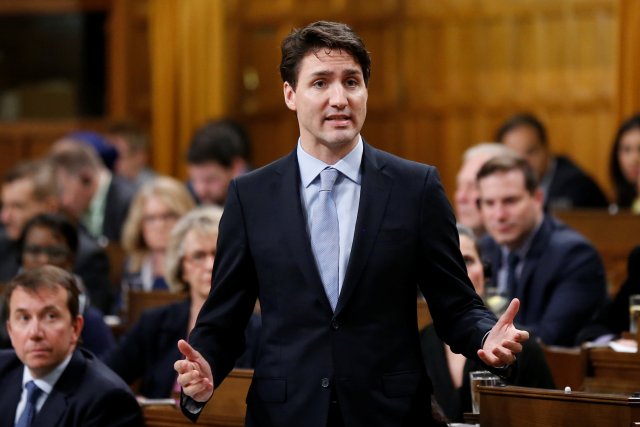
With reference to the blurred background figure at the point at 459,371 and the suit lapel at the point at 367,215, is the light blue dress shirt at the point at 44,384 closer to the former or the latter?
the blurred background figure at the point at 459,371

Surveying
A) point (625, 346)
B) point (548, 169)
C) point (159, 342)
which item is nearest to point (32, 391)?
point (159, 342)

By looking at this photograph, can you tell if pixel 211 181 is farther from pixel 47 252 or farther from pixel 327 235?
pixel 327 235

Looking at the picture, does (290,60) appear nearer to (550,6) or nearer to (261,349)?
(261,349)

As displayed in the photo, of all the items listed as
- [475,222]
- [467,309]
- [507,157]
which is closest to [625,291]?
[507,157]

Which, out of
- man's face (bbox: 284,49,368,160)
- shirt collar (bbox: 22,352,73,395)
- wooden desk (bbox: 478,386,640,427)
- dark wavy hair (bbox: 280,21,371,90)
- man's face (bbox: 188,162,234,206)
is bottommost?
shirt collar (bbox: 22,352,73,395)

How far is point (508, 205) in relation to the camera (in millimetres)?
5328

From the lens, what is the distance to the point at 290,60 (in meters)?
2.89

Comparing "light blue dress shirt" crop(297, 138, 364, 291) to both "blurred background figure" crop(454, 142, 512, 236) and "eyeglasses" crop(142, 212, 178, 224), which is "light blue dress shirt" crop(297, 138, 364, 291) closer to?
"blurred background figure" crop(454, 142, 512, 236)

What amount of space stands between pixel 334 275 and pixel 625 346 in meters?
1.77

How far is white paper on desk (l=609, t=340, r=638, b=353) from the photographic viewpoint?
4.13m

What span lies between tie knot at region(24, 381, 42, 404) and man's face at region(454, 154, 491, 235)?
102 inches

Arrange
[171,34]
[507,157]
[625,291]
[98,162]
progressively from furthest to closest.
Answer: [171,34] < [98,162] < [507,157] < [625,291]

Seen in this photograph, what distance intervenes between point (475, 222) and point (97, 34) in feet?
17.5

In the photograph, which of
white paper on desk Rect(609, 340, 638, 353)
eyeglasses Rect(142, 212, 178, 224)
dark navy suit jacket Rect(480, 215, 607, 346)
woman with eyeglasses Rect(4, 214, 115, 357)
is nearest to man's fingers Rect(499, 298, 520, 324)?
white paper on desk Rect(609, 340, 638, 353)
